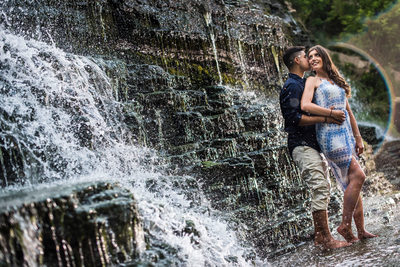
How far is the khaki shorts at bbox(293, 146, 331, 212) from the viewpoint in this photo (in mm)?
4008

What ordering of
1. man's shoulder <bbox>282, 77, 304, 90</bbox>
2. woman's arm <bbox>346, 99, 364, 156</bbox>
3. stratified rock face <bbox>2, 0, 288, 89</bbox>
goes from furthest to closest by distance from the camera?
stratified rock face <bbox>2, 0, 288, 89</bbox>, woman's arm <bbox>346, 99, 364, 156</bbox>, man's shoulder <bbox>282, 77, 304, 90</bbox>

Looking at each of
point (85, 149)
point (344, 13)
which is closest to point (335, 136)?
point (85, 149)

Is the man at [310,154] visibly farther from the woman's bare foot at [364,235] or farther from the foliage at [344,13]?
the foliage at [344,13]

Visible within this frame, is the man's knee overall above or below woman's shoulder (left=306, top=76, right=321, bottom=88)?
below

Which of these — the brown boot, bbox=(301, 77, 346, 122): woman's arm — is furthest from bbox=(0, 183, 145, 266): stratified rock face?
bbox=(301, 77, 346, 122): woman's arm

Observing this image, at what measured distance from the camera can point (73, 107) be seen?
5.61 meters

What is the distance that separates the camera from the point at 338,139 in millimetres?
3961

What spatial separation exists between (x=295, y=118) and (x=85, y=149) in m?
2.61

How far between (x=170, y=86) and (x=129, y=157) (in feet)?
6.64

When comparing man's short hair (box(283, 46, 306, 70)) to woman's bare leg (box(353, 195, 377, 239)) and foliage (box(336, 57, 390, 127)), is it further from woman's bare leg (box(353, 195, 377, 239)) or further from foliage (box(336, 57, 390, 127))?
foliage (box(336, 57, 390, 127))

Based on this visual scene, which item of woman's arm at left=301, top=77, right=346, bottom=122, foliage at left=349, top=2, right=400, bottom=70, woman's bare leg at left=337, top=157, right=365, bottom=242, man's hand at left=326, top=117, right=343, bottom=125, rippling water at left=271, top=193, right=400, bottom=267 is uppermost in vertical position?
foliage at left=349, top=2, right=400, bottom=70

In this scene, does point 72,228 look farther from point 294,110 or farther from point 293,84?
point 293,84

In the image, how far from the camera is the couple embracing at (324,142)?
156 inches

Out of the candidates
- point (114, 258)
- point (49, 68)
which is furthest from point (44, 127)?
point (114, 258)
